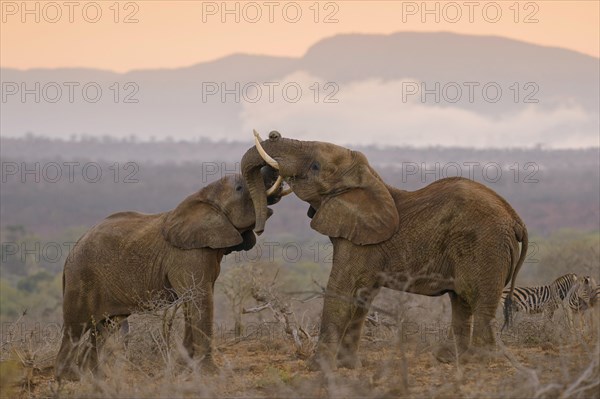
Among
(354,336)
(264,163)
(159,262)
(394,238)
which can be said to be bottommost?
(354,336)

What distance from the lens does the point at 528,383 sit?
31.5ft

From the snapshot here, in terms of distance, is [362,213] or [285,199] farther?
[285,199]

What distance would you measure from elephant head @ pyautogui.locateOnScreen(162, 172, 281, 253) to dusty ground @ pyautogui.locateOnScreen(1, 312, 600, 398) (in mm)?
1195

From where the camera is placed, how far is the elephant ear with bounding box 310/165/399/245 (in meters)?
12.3

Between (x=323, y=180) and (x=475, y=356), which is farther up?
(x=323, y=180)

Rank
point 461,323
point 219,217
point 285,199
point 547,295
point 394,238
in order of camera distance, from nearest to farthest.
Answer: point 394,238 < point 461,323 < point 219,217 < point 547,295 < point 285,199

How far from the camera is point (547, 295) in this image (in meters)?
17.5

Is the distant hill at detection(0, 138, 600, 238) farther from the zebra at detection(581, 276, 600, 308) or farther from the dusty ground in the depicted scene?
the dusty ground

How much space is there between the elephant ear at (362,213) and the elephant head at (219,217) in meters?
0.63

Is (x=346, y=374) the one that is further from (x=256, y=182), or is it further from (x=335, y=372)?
(x=256, y=182)

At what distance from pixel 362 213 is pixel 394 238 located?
0.42 m

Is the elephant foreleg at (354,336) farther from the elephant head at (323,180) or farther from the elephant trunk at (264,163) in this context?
the elephant trunk at (264,163)

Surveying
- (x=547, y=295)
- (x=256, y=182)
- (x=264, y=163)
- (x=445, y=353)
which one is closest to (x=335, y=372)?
(x=445, y=353)

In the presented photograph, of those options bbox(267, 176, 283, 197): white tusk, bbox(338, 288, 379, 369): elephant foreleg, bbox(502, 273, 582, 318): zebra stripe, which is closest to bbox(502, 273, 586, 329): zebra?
bbox(502, 273, 582, 318): zebra stripe
